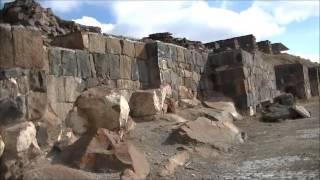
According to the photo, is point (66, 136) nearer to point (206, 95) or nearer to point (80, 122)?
point (80, 122)

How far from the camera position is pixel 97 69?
786cm

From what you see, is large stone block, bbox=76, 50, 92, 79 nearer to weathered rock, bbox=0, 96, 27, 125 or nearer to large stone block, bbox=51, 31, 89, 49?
large stone block, bbox=51, 31, 89, 49

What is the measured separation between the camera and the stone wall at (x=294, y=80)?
2103 centimetres

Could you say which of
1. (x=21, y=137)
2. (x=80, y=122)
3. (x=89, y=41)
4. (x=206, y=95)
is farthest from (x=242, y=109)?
(x=21, y=137)

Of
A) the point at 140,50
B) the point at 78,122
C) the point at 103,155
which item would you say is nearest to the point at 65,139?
the point at 78,122

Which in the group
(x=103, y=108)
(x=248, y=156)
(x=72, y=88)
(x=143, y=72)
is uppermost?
(x=143, y=72)

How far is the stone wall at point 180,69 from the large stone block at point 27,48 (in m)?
3.73

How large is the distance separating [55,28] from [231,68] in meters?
6.18

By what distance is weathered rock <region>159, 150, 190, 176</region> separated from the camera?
5491 millimetres

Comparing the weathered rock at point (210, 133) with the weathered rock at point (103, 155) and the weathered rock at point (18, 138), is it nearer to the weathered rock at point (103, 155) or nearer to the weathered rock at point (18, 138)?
the weathered rock at point (103, 155)

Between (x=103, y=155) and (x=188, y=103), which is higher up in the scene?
(x=188, y=103)

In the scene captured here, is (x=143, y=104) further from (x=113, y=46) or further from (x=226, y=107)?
(x=226, y=107)

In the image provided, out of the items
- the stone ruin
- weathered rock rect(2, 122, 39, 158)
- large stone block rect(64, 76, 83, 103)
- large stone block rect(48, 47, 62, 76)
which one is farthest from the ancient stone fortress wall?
weathered rock rect(2, 122, 39, 158)

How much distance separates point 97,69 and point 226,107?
12.6 feet
